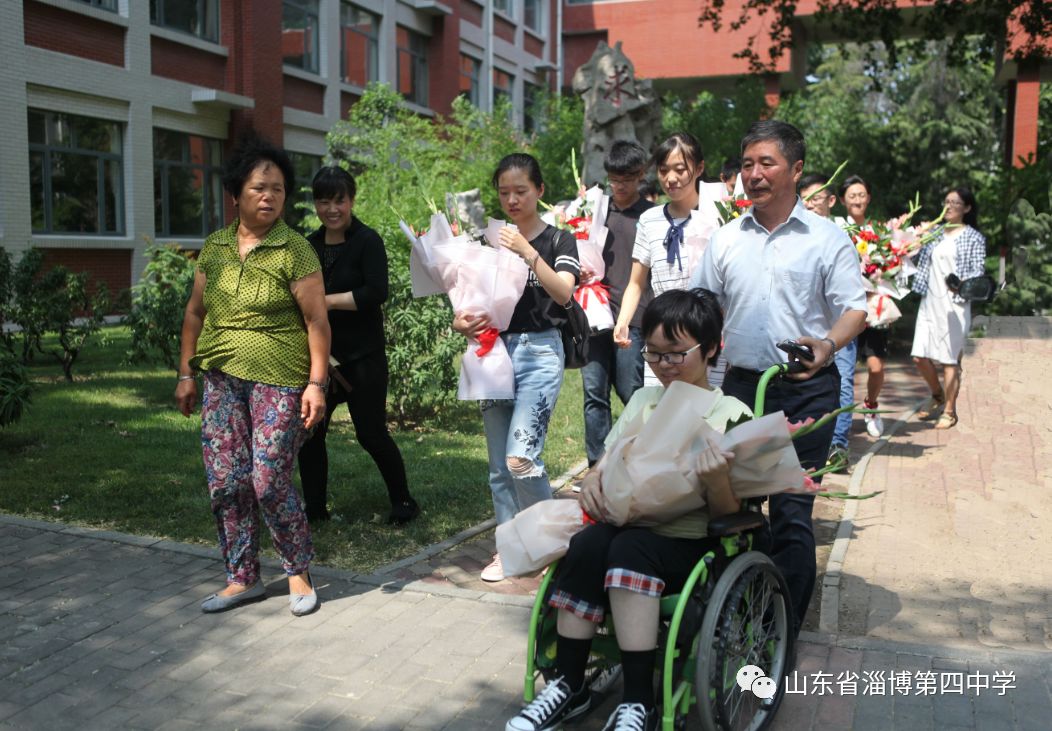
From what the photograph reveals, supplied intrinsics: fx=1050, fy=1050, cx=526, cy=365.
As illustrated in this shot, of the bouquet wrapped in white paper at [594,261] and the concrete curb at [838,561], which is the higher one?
the bouquet wrapped in white paper at [594,261]

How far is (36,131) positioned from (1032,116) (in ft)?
64.9

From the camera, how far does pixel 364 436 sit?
5.77 metres

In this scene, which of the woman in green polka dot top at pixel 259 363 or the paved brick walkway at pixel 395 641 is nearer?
the paved brick walkway at pixel 395 641

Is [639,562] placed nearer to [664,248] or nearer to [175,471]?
[664,248]

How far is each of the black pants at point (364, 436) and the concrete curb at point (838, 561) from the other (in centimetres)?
236

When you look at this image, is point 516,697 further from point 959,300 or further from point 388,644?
→ point 959,300

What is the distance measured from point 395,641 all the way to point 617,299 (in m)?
2.83

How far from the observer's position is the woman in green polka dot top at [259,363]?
4.49m

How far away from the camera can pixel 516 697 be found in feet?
12.2

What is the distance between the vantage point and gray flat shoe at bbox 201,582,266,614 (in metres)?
4.56

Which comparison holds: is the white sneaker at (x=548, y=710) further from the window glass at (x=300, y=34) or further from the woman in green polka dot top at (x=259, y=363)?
the window glass at (x=300, y=34)

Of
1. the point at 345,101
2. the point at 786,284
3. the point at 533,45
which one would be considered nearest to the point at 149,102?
the point at 345,101

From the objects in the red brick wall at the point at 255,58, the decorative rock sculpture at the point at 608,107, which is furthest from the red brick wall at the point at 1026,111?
the red brick wall at the point at 255,58

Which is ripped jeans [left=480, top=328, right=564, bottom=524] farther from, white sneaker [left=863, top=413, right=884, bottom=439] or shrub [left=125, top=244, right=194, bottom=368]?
shrub [left=125, top=244, right=194, bottom=368]
